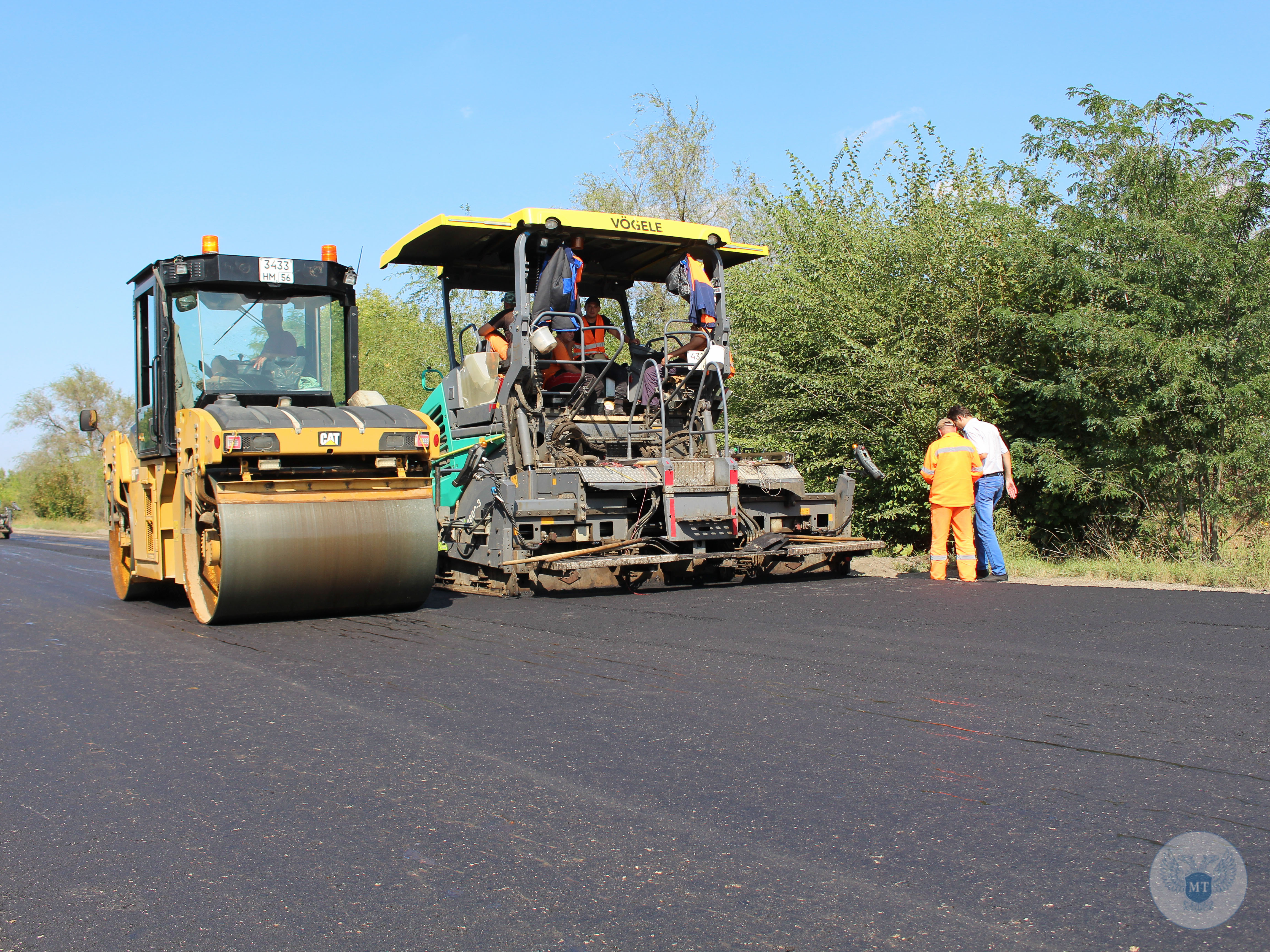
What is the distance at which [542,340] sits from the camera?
870cm

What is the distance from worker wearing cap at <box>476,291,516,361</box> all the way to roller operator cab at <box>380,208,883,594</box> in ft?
0.07

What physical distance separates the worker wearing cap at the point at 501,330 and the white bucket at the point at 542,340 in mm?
448

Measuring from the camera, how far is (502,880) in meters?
2.63

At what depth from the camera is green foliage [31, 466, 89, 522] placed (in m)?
49.9

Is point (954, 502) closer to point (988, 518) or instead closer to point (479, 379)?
point (988, 518)

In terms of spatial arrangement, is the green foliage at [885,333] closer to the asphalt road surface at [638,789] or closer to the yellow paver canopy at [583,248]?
the yellow paver canopy at [583,248]

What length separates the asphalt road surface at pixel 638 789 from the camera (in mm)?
2412

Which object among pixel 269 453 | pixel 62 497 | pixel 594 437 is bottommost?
pixel 62 497

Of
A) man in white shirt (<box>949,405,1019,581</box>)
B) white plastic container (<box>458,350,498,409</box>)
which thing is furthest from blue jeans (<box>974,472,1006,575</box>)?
white plastic container (<box>458,350,498,409</box>)

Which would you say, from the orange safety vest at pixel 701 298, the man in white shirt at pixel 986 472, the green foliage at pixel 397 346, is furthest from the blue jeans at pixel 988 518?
the green foliage at pixel 397 346

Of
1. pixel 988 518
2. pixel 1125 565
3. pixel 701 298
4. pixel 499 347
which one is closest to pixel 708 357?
pixel 701 298

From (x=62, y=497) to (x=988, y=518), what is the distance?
169 ft

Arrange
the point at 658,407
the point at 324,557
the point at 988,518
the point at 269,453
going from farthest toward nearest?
the point at 658,407 → the point at 988,518 → the point at 324,557 → the point at 269,453

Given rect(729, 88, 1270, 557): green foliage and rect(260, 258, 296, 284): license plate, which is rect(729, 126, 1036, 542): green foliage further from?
rect(260, 258, 296, 284): license plate
